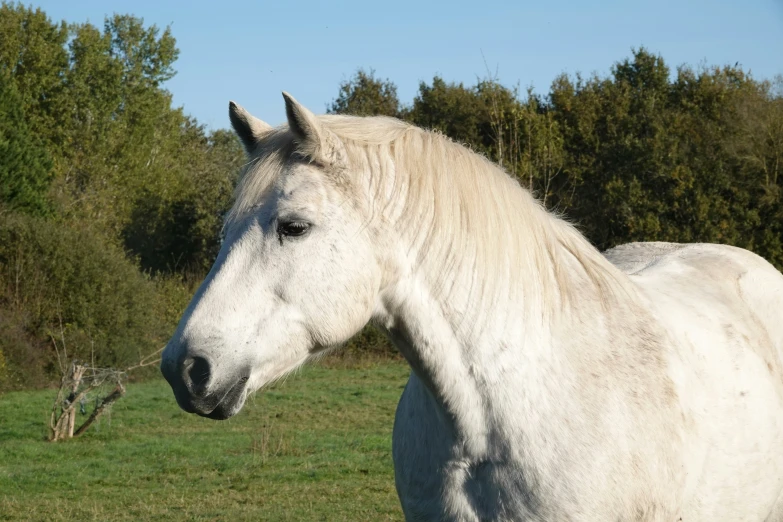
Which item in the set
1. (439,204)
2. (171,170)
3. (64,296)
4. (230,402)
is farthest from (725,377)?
(171,170)

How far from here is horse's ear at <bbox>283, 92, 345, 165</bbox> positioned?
2.44 m

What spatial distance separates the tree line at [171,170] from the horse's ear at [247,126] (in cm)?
1425

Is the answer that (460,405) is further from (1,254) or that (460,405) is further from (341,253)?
(1,254)

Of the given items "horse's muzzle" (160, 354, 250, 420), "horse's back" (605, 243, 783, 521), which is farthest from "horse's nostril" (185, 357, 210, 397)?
"horse's back" (605, 243, 783, 521)

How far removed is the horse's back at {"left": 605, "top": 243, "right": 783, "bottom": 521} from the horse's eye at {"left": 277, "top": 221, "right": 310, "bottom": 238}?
1350 mm

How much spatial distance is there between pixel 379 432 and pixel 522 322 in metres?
9.23

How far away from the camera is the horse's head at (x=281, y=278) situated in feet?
7.72

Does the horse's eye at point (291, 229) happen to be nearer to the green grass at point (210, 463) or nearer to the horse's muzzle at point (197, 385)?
the horse's muzzle at point (197, 385)

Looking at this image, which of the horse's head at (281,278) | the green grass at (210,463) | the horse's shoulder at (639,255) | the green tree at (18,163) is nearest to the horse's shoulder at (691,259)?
the horse's shoulder at (639,255)

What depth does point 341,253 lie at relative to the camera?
8.11 feet

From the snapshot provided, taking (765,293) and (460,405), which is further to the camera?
(765,293)

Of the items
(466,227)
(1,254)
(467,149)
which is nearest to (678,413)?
(466,227)

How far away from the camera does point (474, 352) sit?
101 inches

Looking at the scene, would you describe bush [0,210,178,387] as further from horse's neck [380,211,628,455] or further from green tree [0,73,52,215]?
horse's neck [380,211,628,455]
